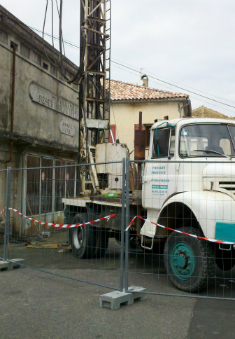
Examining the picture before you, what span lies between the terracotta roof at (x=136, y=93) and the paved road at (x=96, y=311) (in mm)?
17887

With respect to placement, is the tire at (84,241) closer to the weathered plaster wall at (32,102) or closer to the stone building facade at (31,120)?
the stone building facade at (31,120)

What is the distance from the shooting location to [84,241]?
27.9ft

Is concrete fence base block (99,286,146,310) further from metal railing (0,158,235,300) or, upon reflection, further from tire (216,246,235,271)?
tire (216,246,235,271)

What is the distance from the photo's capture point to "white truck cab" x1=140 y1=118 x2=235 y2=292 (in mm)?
5512

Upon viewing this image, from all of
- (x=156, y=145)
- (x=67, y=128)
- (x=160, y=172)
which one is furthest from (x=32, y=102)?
(x=160, y=172)

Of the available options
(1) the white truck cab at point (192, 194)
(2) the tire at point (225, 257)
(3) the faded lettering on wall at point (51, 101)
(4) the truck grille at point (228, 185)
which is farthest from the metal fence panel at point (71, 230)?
(3) the faded lettering on wall at point (51, 101)

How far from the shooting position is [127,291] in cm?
541

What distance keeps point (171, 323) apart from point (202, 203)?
1817 millimetres

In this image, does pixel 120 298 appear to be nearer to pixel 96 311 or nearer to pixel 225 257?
pixel 96 311

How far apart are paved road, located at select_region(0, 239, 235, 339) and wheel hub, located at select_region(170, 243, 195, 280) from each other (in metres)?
0.33

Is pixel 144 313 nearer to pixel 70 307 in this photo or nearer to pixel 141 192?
pixel 70 307

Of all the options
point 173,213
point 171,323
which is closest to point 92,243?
point 173,213

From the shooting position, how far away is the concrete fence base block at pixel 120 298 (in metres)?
5.05

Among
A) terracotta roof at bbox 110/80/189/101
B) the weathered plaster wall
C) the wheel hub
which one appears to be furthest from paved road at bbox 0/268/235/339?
terracotta roof at bbox 110/80/189/101
